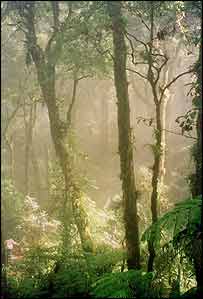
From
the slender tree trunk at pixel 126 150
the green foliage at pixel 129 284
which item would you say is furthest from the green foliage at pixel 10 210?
the green foliage at pixel 129 284

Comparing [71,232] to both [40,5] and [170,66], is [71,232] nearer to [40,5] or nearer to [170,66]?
[40,5]

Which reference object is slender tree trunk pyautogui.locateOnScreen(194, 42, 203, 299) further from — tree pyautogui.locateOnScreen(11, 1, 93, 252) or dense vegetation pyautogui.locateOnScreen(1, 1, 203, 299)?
tree pyautogui.locateOnScreen(11, 1, 93, 252)

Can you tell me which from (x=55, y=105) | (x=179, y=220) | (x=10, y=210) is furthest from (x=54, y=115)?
(x=10, y=210)

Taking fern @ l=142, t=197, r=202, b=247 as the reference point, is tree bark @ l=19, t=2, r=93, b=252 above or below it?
above

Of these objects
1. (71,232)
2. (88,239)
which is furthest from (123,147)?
(71,232)

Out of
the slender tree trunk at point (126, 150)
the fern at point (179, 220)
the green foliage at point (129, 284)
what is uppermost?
the slender tree trunk at point (126, 150)

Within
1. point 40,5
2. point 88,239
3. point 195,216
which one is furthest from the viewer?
point 40,5

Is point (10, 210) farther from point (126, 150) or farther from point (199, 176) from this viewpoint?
point (199, 176)

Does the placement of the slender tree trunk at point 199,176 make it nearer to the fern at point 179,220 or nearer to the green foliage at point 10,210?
the fern at point 179,220

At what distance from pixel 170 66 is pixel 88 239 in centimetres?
1880

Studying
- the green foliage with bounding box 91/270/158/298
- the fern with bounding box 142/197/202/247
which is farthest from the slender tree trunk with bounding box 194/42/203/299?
the green foliage with bounding box 91/270/158/298

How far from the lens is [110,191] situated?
29.8 meters

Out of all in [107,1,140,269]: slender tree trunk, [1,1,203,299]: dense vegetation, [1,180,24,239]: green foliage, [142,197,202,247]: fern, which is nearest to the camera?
[142,197,202,247]: fern

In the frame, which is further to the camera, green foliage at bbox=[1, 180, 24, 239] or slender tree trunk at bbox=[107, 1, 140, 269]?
green foliage at bbox=[1, 180, 24, 239]
